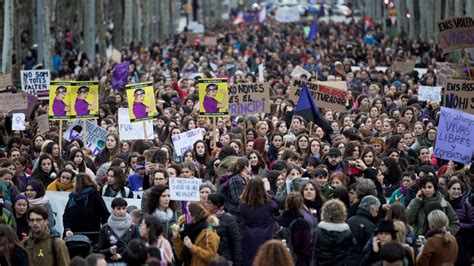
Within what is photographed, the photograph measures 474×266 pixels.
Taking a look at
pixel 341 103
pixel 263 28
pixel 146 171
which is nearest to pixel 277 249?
pixel 146 171

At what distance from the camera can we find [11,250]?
12.4 metres

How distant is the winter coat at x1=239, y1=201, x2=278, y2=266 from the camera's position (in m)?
13.6

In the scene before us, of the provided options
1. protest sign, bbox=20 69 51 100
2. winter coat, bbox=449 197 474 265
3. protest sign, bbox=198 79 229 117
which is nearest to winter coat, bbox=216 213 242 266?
winter coat, bbox=449 197 474 265

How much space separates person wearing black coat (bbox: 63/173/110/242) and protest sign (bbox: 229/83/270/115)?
832 cm

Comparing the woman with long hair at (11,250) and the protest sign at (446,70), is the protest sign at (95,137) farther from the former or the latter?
the protest sign at (446,70)

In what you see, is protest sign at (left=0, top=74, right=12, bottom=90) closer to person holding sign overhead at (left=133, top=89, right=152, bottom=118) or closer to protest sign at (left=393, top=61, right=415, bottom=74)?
person holding sign overhead at (left=133, top=89, right=152, bottom=118)

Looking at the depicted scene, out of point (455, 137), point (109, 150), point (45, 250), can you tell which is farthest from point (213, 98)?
point (45, 250)

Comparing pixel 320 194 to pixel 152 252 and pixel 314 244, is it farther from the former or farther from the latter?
pixel 152 252

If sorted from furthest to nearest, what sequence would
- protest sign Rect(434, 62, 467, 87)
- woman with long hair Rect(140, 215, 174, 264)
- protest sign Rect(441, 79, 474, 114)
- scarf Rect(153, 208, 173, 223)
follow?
protest sign Rect(434, 62, 467, 87)
protest sign Rect(441, 79, 474, 114)
scarf Rect(153, 208, 173, 223)
woman with long hair Rect(140, 215, 174, 264)

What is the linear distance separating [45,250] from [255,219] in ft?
6.23

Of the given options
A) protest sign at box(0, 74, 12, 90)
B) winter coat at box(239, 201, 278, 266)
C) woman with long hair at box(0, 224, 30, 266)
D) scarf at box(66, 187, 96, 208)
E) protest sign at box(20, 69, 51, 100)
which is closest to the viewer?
woman with long hair at box(0, 224, 30, 266)

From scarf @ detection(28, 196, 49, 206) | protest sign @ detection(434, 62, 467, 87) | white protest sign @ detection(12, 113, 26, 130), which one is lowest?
scarf @ detection(28, 196, 49, 206)

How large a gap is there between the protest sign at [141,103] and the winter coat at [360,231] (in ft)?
25.5

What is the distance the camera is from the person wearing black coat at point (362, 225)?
12883mm
